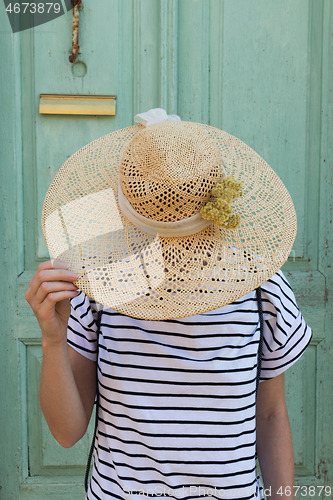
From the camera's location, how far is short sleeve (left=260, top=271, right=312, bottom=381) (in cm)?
100

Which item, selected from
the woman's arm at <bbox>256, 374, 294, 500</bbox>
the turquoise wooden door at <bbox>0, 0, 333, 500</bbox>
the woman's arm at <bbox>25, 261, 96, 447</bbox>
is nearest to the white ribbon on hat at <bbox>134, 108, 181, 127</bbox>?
the woman's arm at <bbox>25, 261, 96, 447</bbox>

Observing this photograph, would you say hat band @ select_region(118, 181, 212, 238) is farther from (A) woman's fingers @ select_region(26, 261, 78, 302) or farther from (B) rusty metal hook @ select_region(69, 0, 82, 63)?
(B) rusty metal hook @ select_region(69, 0, 82, 63)

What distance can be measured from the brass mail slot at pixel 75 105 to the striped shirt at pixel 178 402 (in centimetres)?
114

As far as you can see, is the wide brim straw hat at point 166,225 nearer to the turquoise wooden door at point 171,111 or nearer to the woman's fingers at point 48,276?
the woman's fingers at point 48,276

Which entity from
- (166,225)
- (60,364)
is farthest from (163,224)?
(60,364)

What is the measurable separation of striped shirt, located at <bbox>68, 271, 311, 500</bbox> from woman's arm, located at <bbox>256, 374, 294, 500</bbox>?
121 mm

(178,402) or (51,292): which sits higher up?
(51,292)

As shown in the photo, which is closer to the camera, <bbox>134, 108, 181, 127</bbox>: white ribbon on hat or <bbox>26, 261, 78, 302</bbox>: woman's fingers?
<bbox>26, 261, 78, 302</bbox>: woman's fingers

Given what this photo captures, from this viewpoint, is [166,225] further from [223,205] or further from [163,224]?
[223,205]

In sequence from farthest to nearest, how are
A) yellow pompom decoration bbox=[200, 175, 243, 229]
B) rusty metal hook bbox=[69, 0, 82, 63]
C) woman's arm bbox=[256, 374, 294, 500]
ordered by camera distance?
1. rusty metal hook bbox=[69, 0, 82, 63]
2. woman's arm bbox=[256, 374, 294, 500]
3. yellow pompom decoration bbox=[200, 175, 243, 229]

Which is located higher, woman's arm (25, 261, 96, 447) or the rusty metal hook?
the rusty metal hook

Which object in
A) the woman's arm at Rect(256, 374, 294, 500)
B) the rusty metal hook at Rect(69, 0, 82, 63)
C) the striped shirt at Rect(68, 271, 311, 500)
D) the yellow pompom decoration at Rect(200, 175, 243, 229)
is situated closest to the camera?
the yellow pompom decoration at Rect(200, 175, 243, 229)

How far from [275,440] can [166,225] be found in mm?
574

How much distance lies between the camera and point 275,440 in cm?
110
